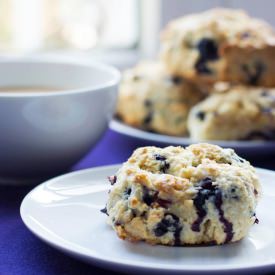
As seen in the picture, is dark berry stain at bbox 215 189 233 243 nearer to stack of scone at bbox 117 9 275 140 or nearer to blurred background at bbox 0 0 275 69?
stack of scone at bbox 117 9 275 140

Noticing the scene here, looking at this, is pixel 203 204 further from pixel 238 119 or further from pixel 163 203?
pixel 238 119

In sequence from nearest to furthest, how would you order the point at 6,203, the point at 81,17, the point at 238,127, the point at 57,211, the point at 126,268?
the point at 126,268
the point at 57,211
the point at 6,203
the point at 238,127
the point at 81,17

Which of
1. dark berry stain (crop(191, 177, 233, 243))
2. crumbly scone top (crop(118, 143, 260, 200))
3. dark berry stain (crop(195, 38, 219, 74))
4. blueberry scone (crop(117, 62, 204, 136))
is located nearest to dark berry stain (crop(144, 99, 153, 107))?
blueberry scone (crop(117, 62, 204, 136))

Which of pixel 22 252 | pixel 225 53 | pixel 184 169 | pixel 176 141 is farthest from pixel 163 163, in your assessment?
pixel 225 53

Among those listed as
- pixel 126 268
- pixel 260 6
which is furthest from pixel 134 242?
pixel 260 6

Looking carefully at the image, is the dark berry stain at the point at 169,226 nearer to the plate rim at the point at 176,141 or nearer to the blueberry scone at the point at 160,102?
the plate rim at the point at 176,141

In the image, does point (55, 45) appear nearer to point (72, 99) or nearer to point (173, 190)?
point (72, 99)
